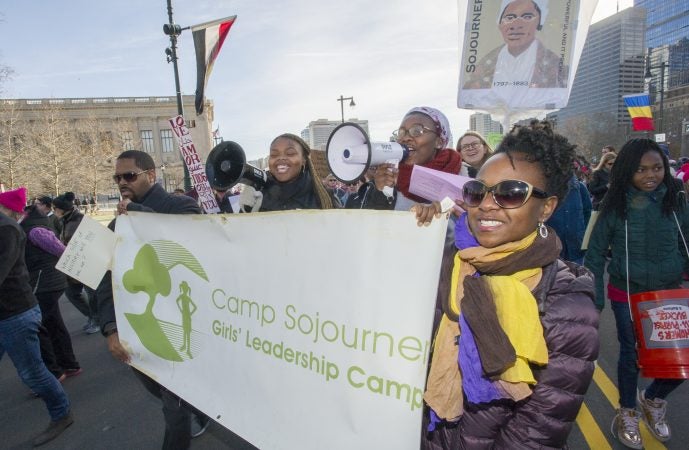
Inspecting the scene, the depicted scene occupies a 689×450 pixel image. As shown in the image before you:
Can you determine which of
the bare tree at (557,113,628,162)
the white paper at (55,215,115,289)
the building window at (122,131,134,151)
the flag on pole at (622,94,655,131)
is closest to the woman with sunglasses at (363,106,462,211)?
the white paper at (55,215,115,289)

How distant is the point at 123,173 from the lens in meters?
2.55

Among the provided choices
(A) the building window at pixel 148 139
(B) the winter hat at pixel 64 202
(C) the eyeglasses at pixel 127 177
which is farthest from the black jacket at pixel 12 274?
(A) the building window at pixel 148 139

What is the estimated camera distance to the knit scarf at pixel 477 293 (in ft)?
3.59

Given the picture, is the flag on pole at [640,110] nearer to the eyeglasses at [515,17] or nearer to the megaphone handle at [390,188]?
the eyeglasses at [515,17]

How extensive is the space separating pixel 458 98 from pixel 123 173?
8.66 feet

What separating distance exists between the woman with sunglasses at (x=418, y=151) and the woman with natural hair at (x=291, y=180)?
1.91ft

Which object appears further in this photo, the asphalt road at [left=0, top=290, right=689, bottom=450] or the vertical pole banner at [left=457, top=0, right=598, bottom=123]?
the vertical pole banner at [left=457, top=0, right=598, bottom=123]

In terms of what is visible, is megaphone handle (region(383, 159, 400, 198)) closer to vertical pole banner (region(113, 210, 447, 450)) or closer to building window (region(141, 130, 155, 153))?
vertical pole banner (region(113, 210, 447, 450))

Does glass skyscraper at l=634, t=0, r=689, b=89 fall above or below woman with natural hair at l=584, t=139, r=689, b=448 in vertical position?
above

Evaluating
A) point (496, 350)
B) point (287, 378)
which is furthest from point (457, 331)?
point (287, 378)

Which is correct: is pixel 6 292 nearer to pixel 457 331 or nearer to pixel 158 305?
pixel 158 305

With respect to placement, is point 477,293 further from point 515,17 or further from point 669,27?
point 669,27

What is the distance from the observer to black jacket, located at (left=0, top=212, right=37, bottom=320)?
9.21ft

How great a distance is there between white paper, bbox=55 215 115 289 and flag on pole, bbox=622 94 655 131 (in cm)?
630
